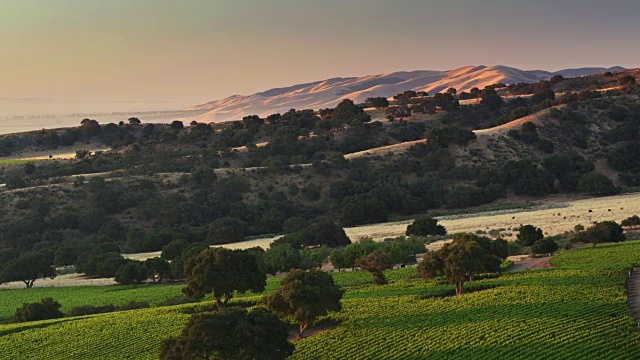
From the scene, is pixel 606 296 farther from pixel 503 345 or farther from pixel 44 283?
pixel 44 283

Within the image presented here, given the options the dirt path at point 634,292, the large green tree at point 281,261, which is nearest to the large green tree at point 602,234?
the dirt path at point 634,292

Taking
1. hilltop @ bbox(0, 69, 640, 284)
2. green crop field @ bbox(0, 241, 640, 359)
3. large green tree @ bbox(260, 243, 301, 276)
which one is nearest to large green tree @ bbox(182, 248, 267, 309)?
green crop field @ bbox(0, 241, 640, 359)

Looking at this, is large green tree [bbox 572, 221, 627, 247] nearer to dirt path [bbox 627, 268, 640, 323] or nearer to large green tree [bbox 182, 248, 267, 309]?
dirt path [bbox 627, 268, 640, 323]

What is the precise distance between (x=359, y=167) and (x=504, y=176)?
2773 centimetres

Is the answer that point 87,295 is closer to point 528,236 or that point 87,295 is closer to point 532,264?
point 532,264

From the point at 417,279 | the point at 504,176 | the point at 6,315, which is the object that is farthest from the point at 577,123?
the point at 6,315

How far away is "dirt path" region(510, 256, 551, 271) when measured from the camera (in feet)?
213

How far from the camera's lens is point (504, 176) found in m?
125

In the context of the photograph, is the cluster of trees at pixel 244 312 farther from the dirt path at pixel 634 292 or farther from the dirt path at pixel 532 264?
the dirt path at pixel 532 264

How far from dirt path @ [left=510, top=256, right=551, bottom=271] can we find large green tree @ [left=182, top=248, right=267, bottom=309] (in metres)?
27.8

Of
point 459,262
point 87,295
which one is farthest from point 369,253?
point 87,295

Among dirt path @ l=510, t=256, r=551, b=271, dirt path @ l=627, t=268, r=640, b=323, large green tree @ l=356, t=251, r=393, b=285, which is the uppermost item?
large green tree @ l=356, t=251, r=393, b=285

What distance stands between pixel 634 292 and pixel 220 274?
3104 cm

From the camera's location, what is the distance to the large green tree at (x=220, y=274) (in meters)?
49.5
